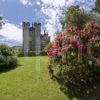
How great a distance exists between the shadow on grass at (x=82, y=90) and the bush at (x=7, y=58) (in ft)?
23.7

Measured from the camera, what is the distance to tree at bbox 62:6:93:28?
26672 mm

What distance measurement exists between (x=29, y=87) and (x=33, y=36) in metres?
51.2

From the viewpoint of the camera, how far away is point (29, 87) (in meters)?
12.2

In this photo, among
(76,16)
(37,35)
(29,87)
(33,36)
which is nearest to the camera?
(29,87)

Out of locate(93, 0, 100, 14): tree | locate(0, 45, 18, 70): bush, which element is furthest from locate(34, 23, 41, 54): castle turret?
locate(0, 45, 18, 70): bush

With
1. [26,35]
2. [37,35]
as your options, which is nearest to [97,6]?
[26,35]

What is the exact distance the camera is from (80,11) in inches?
1083

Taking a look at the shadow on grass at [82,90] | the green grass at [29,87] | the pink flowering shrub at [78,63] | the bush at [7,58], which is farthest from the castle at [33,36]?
the shadow on grass at [82,90]

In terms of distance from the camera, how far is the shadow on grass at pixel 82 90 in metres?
10.5

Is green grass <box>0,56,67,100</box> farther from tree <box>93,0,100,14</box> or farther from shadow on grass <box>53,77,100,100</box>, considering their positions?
tree <box>93,0,100,14</box>

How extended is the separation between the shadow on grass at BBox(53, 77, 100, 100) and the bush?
722 centimetres

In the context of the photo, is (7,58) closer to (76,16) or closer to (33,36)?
(76,16)

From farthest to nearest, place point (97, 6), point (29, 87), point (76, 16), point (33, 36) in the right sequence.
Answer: point (33, 36) → point (76, 16) → point (97, 6) → point (29, 87)

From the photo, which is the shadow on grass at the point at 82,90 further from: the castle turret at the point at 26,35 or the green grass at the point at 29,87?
the castle turret at the point at 26,35
